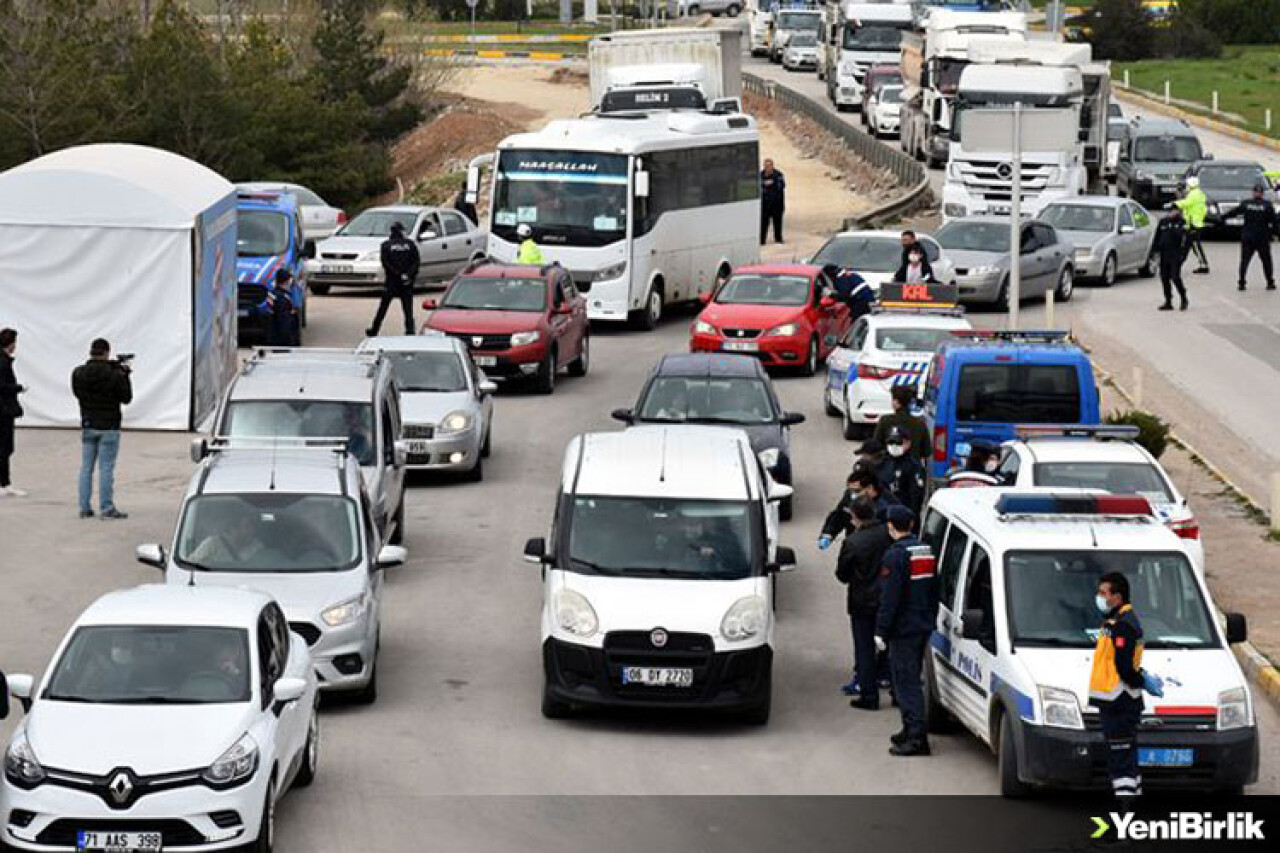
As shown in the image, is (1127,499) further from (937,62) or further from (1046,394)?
(937,62)

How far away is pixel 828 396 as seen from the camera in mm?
32938

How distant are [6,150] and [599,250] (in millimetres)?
20862

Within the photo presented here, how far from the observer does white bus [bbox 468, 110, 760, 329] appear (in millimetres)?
40344

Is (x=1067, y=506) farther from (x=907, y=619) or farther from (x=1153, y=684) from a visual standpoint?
(x=1153, y=684)

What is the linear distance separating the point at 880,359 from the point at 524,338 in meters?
5.47

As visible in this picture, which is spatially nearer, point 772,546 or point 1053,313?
point 772,546

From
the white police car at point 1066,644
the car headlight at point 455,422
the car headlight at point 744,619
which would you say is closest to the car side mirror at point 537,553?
the car headlight at point 744,619

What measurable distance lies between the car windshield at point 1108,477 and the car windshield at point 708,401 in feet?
17.7

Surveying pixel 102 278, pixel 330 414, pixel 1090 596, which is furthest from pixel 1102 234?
pixel 1090 596

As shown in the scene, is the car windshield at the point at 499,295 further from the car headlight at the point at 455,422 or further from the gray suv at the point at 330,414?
the gray suv at the point at 330,414

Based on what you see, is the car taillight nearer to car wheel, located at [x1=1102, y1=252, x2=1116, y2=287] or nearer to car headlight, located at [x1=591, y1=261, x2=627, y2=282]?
car headlight, located at [x1=591, y1=261, x2=627, y2=282]

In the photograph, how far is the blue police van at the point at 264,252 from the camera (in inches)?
1497

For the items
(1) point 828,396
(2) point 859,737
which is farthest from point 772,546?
(1) point 828,396

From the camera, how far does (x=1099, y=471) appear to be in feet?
70.7
